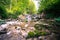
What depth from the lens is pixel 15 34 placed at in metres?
14.5

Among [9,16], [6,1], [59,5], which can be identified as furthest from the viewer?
[6,1]

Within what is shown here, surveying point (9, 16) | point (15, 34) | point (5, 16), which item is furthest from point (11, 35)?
point (9, 16)

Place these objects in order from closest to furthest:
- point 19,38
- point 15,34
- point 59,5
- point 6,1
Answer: point 19,38
point 15,34
point 59,5
point 6,1

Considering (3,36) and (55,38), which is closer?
(55,38)

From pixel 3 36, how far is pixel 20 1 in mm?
37949

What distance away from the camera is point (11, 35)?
14.1m

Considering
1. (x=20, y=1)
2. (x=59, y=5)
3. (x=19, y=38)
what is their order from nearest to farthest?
(x=19, y=38), (x=59, y=5), (x=20, y=1)

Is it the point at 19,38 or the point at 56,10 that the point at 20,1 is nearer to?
the point at 56,10

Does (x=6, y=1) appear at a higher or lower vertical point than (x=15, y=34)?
higher

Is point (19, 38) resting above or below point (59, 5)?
below

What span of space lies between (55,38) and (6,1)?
31870 millimetres

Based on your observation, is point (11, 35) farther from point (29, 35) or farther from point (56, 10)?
point (56, 10)

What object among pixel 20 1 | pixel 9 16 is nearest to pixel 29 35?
pixel 9 16

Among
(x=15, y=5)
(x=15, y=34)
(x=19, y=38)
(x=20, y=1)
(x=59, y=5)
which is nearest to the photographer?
(x=19, y=38)
